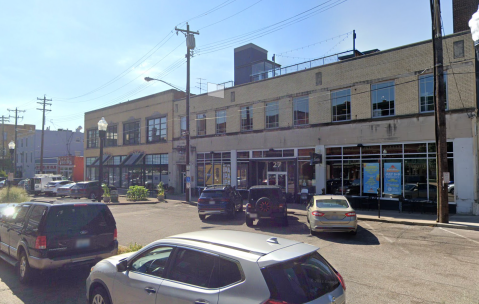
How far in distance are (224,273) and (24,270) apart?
17.8 feet

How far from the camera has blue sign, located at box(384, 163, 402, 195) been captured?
58.5ft

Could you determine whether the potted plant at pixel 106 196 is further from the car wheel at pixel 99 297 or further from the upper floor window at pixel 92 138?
the car wheel at pixel 99 297

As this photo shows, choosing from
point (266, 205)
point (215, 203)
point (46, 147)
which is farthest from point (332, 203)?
point (46, 147)

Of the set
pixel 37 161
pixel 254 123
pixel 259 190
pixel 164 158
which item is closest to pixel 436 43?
pixel 259 190

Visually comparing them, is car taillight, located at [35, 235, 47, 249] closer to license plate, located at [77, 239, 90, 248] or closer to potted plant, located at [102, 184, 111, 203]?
license plate, located at [77, 239, 90, 248]

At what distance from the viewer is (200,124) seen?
29484mm

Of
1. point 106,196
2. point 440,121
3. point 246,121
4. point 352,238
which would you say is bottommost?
point 352,238

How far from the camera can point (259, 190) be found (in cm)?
1384

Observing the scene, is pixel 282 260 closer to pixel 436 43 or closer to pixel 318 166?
pixel 436 43

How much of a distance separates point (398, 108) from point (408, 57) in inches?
109

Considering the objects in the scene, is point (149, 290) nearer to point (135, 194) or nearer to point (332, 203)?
point (332, 203)

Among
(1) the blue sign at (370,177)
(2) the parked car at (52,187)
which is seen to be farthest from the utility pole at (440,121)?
(2) the parked car at (52,187)

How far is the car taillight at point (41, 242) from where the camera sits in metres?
6.26

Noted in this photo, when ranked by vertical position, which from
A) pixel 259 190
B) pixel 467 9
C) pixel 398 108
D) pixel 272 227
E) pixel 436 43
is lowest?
pixel 272 227
